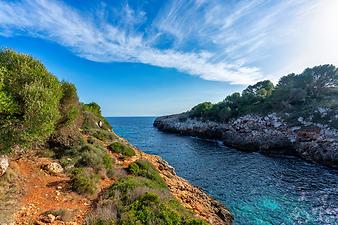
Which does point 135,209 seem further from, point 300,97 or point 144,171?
point 300,97

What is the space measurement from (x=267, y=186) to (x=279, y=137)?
2270cm

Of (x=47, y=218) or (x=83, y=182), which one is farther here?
(x=83, y=182)

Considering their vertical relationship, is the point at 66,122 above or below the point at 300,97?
below

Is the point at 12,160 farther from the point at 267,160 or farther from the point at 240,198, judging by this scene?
the point at 267,160

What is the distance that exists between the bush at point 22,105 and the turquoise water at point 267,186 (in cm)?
1434

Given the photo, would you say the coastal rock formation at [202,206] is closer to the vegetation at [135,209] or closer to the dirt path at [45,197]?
the vegetation at [135,209]

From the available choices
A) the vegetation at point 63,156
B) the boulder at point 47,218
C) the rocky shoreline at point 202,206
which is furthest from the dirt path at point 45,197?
the rocky shoreline at point 202,206

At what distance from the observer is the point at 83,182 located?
13031mm

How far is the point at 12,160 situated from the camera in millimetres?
14438

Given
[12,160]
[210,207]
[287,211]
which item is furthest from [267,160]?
[12,160]

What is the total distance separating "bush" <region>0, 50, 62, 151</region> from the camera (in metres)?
11.9

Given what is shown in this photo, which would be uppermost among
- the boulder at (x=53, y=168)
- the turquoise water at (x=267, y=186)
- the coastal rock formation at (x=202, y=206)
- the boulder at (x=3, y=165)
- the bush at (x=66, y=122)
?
the bush at (x=66, y=122)

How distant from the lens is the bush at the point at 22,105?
470 inches

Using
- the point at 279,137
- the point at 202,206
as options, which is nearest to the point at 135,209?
the point at 202,206
